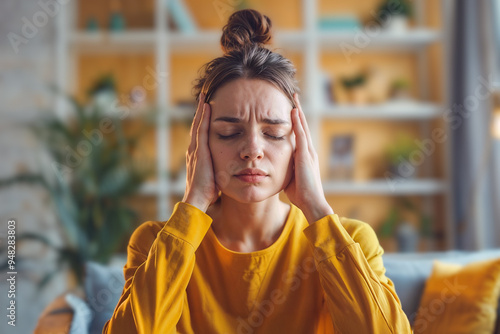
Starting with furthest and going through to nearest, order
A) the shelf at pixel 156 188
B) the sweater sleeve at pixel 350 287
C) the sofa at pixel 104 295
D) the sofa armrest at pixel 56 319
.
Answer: the shelf at pixel 156 188
the sofa at pixel 104 295
the sofa armrest at pixel 56 319
the sweater sleeve at pixel 350 287

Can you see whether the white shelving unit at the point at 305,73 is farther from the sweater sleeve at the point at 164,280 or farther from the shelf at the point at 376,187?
the sweater sleeve at the point at 164,280

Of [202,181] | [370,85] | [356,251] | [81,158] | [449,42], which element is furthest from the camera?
[370,85]

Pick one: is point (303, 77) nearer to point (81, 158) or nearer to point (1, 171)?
point (81, 158)

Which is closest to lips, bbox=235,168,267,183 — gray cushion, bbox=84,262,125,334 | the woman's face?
the woman's face

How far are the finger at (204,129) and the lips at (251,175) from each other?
14 cm

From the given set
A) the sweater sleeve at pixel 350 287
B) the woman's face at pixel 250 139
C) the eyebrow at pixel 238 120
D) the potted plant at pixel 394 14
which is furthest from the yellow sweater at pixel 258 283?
the potted plant at pixel 394 14

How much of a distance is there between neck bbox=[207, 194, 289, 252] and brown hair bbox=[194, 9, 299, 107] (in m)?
0.30

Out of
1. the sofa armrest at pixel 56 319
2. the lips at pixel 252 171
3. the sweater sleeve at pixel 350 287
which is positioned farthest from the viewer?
the sofa armrest at pixel 56 319

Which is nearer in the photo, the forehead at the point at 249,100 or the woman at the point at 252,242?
the woman at the point at 252,242

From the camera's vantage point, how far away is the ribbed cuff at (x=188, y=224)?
121cm

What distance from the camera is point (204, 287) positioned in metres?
1.29

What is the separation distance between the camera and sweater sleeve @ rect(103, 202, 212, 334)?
1145mm

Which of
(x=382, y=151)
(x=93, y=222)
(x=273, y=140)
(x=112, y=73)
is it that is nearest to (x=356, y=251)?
(x=273, y=140)

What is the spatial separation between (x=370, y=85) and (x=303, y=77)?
0.53m
